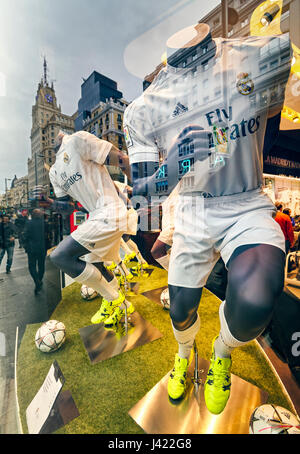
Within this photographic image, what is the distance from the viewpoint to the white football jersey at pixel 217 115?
0.76 metres

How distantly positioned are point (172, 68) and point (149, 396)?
168cm

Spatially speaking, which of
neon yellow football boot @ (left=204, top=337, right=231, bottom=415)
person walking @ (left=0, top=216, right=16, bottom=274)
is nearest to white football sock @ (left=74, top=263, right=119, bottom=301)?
person walking @ (left=0, top=216, right=16, bottom=274)

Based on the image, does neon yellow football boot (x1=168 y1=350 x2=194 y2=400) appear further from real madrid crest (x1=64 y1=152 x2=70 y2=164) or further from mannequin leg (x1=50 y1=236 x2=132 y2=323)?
real madrid crest (x1=64 y1=152 x2=70 y2=164)

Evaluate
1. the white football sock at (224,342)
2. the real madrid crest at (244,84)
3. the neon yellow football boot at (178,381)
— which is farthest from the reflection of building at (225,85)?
the neon yellow football boot at (178,381)

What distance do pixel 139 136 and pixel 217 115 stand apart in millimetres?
367

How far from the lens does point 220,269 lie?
2.10m

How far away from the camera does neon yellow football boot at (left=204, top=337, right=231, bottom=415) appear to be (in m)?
0.79

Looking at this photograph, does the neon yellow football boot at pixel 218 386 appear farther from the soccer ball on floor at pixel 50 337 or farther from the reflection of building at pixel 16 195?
the reflection of building at pixel 16 195

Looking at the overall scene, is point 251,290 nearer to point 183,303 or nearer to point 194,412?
point 183,303

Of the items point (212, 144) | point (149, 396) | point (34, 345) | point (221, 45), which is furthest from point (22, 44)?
point (149, 396)

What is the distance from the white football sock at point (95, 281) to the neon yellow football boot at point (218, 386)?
91 cm

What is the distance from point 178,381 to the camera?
981 millimetres

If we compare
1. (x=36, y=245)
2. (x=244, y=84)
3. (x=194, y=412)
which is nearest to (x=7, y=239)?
(x=36, y=245)

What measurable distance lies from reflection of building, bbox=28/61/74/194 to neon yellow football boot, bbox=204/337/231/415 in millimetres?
1571
